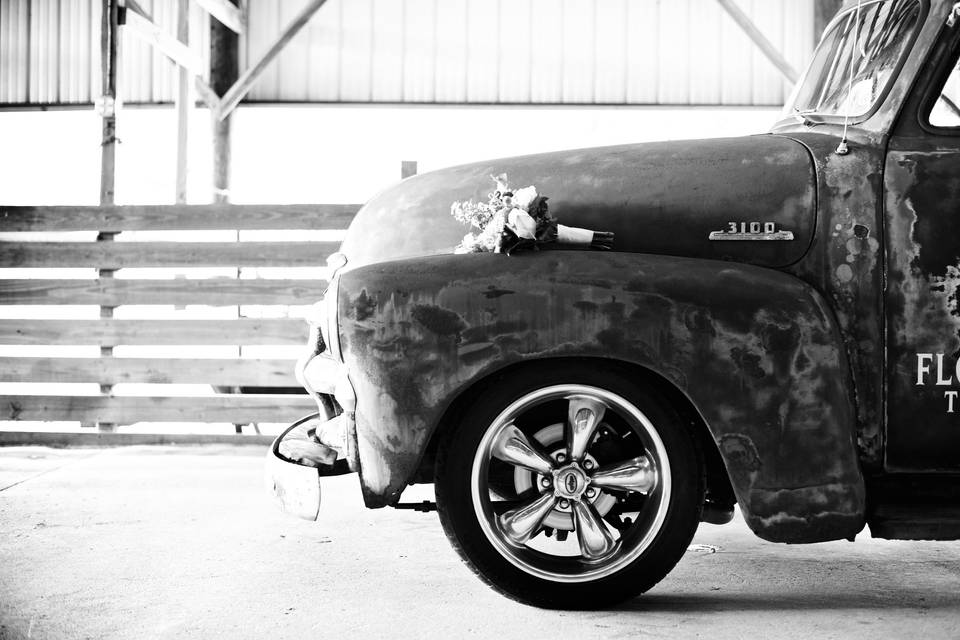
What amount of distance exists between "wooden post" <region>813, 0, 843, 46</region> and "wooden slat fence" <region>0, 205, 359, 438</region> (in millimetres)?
9333

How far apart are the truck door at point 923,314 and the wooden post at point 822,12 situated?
11.0m

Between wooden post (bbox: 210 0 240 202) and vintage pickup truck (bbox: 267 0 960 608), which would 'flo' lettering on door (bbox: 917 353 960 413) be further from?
wooden post (bbox: 210 0 240 202)

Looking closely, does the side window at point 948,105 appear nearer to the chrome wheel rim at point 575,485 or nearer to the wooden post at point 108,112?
the chrome wheel rim at point 575,485

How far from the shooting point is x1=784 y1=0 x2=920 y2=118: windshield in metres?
3.42

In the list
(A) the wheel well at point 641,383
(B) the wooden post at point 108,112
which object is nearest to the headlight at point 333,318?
(A) the wheel well at point 641,383

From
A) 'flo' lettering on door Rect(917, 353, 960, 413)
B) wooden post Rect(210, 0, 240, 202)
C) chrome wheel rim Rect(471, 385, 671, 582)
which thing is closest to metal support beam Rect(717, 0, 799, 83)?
wooden post Rect(210, 0, 240, 202)

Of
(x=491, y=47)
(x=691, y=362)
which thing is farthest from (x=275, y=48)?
(x=691, y=362)

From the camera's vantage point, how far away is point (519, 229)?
124 inches

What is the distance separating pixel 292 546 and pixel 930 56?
3119 millimetres

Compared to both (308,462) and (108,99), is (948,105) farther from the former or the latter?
(108,99)

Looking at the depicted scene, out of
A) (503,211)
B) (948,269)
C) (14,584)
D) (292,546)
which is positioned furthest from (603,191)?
(14,584)

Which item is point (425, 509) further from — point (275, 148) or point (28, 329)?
point (275, 148)

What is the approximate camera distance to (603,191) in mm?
3432

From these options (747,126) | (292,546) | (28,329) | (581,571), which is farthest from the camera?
(747,126)
